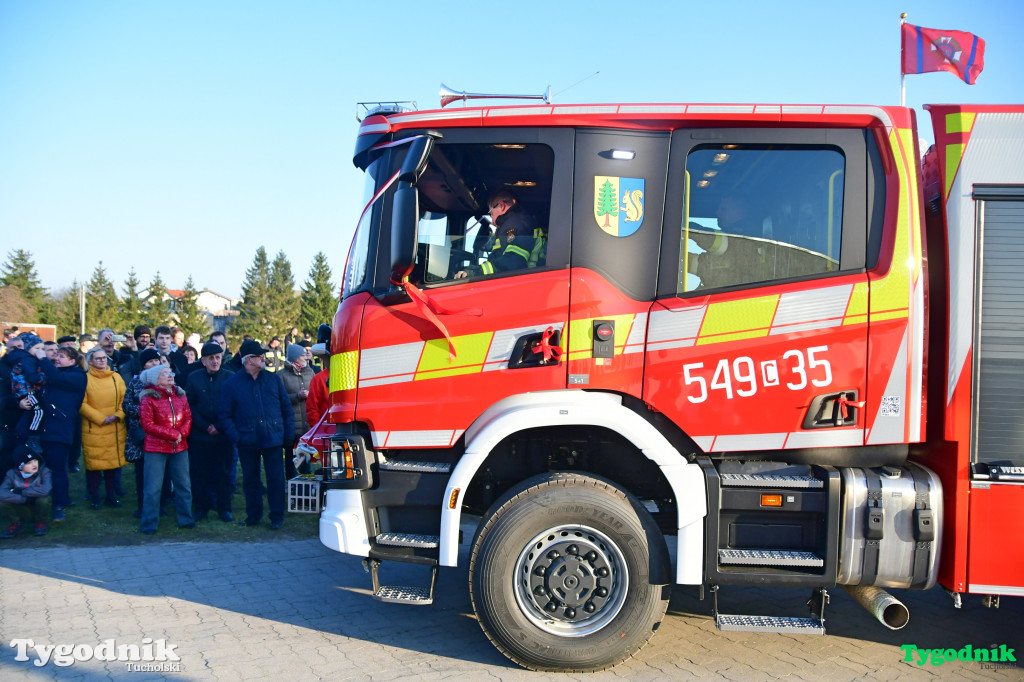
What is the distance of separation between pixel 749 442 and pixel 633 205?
1544 millimetres

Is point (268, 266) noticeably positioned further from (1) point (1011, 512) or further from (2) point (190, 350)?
(1) point (1011, 512)

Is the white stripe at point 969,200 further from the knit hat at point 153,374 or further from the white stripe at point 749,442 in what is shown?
the knit hat at point 153,374

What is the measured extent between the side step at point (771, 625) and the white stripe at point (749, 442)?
0.95m

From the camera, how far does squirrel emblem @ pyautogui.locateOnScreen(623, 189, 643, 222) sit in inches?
168

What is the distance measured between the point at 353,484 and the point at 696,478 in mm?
2028

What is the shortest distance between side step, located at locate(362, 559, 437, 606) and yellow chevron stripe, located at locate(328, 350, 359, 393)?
1.08 metres

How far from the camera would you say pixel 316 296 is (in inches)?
3051

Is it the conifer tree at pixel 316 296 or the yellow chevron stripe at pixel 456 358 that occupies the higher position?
the conifer tree at pixel 316 296

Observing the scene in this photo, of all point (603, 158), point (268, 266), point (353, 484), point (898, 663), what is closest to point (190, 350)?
point (353, 484)

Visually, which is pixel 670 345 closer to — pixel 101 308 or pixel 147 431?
pixel 147 431

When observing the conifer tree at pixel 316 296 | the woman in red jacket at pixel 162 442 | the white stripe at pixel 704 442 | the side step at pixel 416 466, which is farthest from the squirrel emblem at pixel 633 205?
the conifer tree at pixel 316 296

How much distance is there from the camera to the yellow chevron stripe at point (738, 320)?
405 cm

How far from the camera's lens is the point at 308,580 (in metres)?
5.77

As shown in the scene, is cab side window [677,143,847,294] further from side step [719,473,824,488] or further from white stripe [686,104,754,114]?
side step [719,473,824,488]
